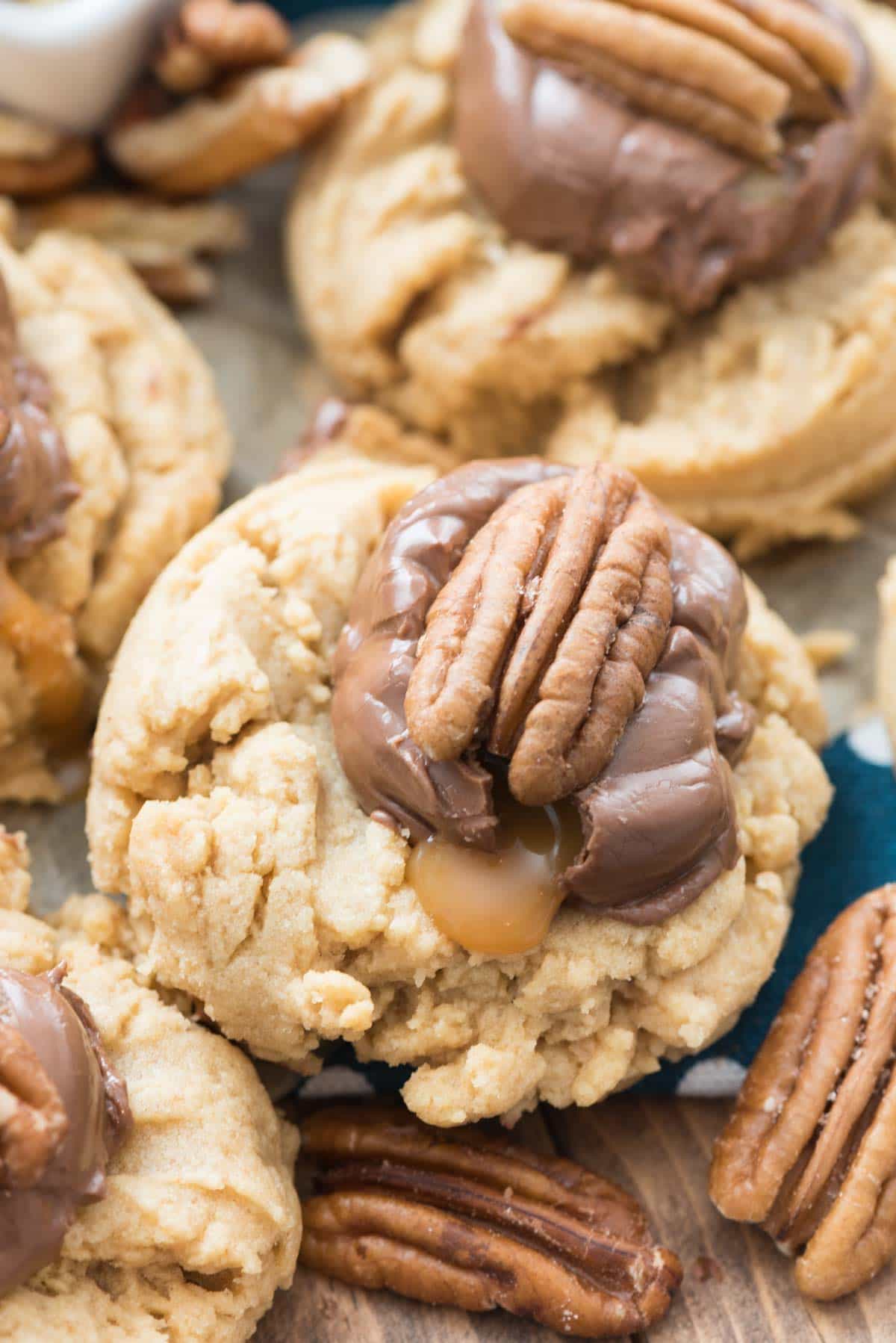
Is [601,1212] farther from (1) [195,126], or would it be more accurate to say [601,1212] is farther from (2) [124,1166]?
(1) [195,126]

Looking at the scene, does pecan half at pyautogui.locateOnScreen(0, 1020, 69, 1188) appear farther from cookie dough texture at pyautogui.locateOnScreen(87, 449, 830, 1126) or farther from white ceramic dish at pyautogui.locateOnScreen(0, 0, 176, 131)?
white ceramic dish at pyautogui.locateOnScreen(0, 0, 176, 131)

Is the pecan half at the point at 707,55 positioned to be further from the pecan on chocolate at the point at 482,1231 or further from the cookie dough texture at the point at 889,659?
the pecan on chocolate at the point at 482,1231

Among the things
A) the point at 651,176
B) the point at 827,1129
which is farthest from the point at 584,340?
the point at 827,1129

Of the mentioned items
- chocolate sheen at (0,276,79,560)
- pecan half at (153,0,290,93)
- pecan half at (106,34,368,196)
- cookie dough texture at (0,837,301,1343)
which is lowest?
cookie dough texture at (0,837,301,1343)

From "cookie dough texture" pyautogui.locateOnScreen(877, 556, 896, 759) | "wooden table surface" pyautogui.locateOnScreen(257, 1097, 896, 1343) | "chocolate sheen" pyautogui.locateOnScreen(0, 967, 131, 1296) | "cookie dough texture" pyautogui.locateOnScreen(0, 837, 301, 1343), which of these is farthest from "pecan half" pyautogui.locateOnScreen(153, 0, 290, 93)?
"wooden table surface" pyautogui.locateOnScreen(257, 1097, 896, 1343)

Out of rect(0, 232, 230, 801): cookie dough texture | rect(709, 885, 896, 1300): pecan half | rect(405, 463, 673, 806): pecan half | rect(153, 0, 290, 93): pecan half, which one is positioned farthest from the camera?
rect(153, 0, 290, 93): pecan half

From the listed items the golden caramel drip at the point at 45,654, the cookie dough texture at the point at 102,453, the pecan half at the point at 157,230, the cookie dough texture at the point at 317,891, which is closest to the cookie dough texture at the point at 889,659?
the cookie dough texture at the point at 317,891

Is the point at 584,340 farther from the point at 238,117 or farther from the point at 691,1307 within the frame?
the point at 691,1307
